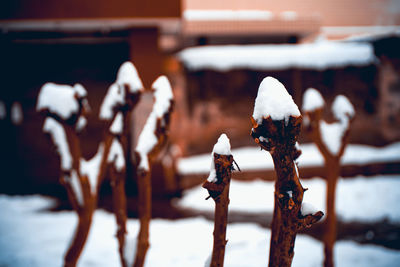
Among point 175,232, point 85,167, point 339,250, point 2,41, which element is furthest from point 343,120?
point 2,41

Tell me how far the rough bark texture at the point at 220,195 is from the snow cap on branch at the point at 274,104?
0.33 meters

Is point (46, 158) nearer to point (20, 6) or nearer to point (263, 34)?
point (20, 6)

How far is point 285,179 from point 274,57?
773 cm

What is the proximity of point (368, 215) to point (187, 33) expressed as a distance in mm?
6877

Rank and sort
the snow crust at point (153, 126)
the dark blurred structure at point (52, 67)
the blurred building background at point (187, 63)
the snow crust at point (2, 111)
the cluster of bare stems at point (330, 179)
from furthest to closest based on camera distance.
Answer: the snow crust at point (2, 111), the dark blurred structure at point (52, 67), the blurred building background at point (187, 63), the cluster of bare stems at point (330, 179), the snow crust at point (153, 126)

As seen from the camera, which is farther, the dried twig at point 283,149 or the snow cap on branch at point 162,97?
the snow cap on branch at point 162,97

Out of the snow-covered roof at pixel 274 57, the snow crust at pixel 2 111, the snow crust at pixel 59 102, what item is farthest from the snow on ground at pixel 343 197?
the snow crust at pixel 2 111

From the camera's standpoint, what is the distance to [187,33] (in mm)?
9094

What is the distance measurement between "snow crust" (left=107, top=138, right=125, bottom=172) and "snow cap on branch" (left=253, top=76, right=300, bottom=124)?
138cm

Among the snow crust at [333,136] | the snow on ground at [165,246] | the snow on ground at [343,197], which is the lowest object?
the snow on ground at [165,246]

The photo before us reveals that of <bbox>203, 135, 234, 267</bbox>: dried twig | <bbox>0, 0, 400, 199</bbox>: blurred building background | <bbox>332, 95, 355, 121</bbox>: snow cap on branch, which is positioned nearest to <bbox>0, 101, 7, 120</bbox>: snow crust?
<bbox>0, 0, 400, 199</bbox>: blurred building background

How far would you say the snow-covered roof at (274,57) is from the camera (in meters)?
8.59

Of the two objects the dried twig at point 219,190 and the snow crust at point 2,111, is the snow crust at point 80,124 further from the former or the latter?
the snow crust at point 2,111

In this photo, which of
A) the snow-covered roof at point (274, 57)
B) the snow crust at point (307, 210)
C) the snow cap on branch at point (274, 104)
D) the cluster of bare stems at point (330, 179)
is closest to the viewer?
the snow cap on branch at point (274, 104)
